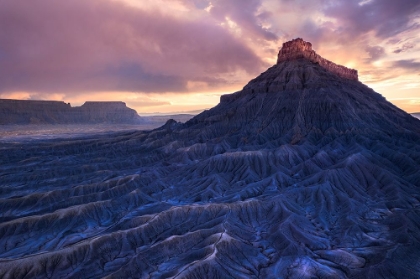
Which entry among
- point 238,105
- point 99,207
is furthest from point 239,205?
point 238,105

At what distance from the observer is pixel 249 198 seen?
2098 inches

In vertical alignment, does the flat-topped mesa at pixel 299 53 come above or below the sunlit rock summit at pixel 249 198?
above

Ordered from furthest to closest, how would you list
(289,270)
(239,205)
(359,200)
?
(359,200) → (239,205) → (289,270)

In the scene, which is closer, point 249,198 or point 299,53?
point 249,198

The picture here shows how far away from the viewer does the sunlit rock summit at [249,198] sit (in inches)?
1288

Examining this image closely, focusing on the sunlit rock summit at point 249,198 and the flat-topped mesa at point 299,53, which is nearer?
the sunlit rock summit at point 249,198

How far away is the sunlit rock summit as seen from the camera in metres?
32.7

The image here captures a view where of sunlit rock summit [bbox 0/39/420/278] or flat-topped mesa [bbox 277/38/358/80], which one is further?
flat-topped mesa [bbox 277/38/358/80]

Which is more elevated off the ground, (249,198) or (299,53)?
(299,53)

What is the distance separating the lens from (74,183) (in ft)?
221

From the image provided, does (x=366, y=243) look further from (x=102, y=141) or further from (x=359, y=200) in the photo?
(x=102, y=141)

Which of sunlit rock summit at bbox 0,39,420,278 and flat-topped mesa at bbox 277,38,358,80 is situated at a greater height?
flat-topped mesa at bbox 277,38,358,80

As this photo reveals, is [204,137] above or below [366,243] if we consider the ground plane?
above

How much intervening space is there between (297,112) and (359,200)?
147 ft
